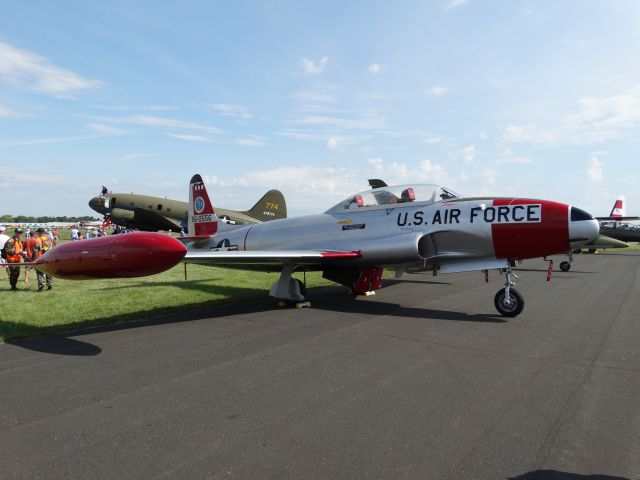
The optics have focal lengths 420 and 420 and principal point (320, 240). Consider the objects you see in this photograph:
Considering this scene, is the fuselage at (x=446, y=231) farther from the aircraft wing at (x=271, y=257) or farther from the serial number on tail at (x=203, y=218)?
the serial number on tail at (x=203, y=218)

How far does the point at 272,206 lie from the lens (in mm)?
26719

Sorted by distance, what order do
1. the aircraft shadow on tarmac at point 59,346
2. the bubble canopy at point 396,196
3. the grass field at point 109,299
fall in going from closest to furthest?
the aircraft shadow on tarmac at point 59,346 → the grass field at point 109,299 → the bubble canopy at point 396,196

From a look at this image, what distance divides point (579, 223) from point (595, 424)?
200 inches

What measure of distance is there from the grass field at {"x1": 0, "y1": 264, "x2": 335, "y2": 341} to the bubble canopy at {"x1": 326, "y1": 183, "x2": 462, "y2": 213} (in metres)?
3.48

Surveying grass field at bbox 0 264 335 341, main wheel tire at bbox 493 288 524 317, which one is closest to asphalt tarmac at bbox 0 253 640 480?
main wheel tire at bbox 493 288 524 317

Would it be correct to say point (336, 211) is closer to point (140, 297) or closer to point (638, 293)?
point (140, 297)

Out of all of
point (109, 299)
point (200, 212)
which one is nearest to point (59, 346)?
point (109, 299)

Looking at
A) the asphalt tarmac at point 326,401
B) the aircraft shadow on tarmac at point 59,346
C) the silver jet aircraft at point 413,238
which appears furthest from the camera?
the silver jet aircraft at point 413,238

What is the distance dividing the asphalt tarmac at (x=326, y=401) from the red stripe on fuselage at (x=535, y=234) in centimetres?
136

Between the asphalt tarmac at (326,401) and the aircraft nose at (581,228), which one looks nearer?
the asphalt tarmac at (326,401)

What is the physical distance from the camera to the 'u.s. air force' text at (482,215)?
25.7ft

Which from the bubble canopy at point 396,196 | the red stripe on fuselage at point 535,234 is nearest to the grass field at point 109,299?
the bubble canopy at point 396,196

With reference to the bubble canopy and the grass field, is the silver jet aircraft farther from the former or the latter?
the grass field

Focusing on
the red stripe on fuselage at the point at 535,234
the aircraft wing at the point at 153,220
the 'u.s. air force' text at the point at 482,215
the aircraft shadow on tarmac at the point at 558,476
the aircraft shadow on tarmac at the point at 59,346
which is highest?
the aircraft wing at the point at 153,220
